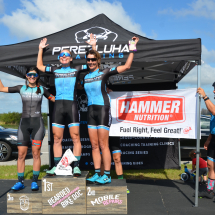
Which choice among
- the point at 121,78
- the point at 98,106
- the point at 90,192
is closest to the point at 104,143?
the point at 98,106

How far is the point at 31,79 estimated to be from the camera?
382 cm

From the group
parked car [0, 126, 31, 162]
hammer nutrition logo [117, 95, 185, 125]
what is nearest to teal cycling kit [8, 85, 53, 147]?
hammer nutrition logo [117, 95, 185, 125]

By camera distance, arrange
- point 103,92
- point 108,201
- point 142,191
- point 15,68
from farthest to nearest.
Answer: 1. point 15,68
2. point 142,191
3. point 103,92
4. point 108,201

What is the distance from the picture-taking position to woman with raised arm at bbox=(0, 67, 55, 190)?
12.1ft

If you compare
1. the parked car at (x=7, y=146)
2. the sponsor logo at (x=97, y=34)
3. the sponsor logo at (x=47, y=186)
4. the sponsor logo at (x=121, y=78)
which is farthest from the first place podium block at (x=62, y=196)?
the parked car at (x=7, y=146)

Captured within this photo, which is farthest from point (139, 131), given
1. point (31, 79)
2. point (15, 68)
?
point (15, 68)

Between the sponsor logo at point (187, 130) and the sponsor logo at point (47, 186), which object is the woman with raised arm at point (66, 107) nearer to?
the sponsor logo at point (47, 186)

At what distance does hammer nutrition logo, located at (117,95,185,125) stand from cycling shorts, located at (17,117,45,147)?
1773mm

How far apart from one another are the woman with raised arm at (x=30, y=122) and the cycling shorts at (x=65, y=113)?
0.33 metres

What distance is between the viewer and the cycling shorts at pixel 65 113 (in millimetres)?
3648

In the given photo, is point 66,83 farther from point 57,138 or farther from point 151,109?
point 151,109

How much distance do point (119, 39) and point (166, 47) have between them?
0.87 metres

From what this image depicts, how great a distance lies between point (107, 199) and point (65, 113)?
1.46m

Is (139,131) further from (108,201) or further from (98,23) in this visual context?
(98,23)
